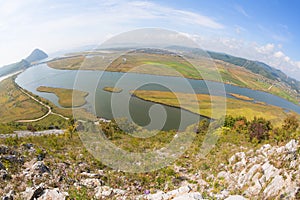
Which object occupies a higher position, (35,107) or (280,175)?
(280,175)

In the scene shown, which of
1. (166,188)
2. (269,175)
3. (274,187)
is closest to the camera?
(274,187)

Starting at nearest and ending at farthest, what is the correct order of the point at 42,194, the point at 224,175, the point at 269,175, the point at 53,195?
1. the point at 53,195
2. the point at 42,194
3. the point at 269,175
4. the point at 224,175

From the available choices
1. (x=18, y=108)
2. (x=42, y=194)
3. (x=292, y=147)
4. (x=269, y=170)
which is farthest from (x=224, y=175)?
(x=18, y=108)

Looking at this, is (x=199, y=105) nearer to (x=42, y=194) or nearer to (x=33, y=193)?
(x=42, y=194)

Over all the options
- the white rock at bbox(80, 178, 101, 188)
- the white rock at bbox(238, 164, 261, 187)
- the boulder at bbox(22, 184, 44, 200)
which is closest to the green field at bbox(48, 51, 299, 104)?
the white rock at bbox(238, 164, 261, 187)

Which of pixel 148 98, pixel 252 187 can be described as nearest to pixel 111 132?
pixel 252 187

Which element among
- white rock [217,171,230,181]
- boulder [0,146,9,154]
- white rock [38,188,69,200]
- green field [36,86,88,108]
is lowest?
green field [36,86,88,108]

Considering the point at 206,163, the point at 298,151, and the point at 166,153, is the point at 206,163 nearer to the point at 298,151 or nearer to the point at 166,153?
the point at 166,153

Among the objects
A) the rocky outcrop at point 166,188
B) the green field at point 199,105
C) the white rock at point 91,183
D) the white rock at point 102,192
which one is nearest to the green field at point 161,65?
the rocky outcrop at point 166,188

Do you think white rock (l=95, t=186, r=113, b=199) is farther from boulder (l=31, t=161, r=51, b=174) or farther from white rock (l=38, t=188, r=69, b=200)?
boulder (l=31, t=161, r=51, b=174)
